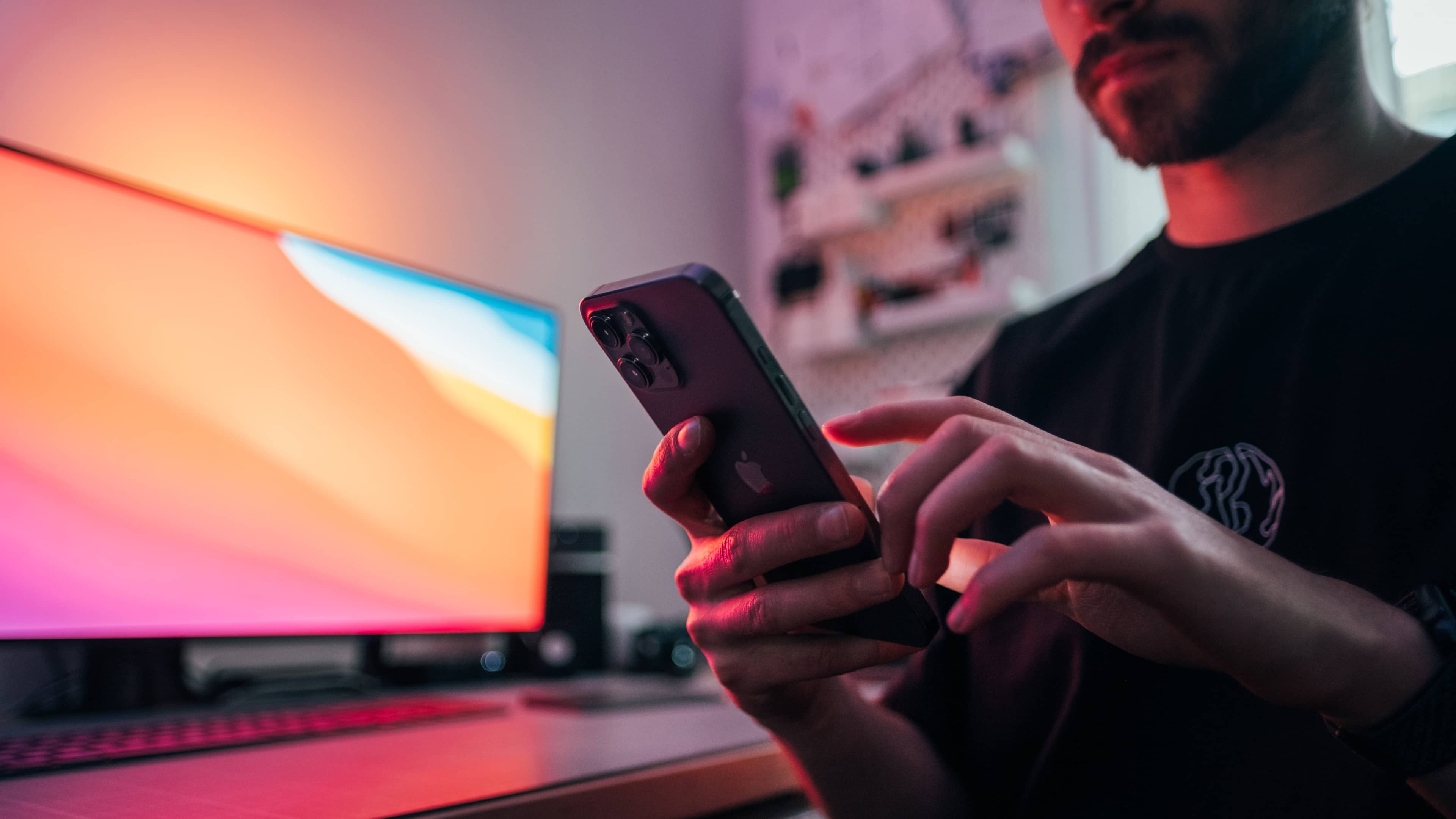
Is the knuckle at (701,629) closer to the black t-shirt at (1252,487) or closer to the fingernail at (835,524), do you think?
the fingernail at (835,524)

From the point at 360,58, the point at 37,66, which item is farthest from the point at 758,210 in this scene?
the point at 37,66

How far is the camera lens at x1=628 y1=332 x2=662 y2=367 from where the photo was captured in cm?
47

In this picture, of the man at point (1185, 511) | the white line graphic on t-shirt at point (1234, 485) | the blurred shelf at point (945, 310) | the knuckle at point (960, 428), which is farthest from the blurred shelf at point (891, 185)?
the knuckle at point (960, 428)

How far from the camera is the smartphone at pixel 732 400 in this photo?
1.45 ft

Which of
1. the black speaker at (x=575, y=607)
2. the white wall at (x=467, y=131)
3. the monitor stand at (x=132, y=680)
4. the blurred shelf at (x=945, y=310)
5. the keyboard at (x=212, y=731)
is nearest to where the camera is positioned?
the keyboard at (x=212, y=731)

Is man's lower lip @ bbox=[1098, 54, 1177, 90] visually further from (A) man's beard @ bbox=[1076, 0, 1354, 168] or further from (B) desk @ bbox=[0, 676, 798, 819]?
(B) desk @ bbox=[0, 676, 798, 819]

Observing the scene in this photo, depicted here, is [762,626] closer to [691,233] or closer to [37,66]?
[37,66]

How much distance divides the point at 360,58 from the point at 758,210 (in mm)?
918

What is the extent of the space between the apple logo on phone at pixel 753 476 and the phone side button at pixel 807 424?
1.7 inches

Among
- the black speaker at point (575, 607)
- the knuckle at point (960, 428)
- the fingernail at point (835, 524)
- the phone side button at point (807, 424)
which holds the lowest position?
the black speaker at point (575, 607)

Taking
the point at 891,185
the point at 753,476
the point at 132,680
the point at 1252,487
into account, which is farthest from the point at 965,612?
the point at 891,185

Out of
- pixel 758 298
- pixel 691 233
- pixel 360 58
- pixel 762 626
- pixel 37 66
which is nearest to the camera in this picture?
pixel 762 626

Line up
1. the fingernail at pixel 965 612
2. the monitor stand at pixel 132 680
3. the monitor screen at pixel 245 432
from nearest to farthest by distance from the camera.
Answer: the fingernail at pixel 965 612 < the monitor screen at pixel 245 432 < the monitor stand at pixel 132 680

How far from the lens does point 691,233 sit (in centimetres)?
176
